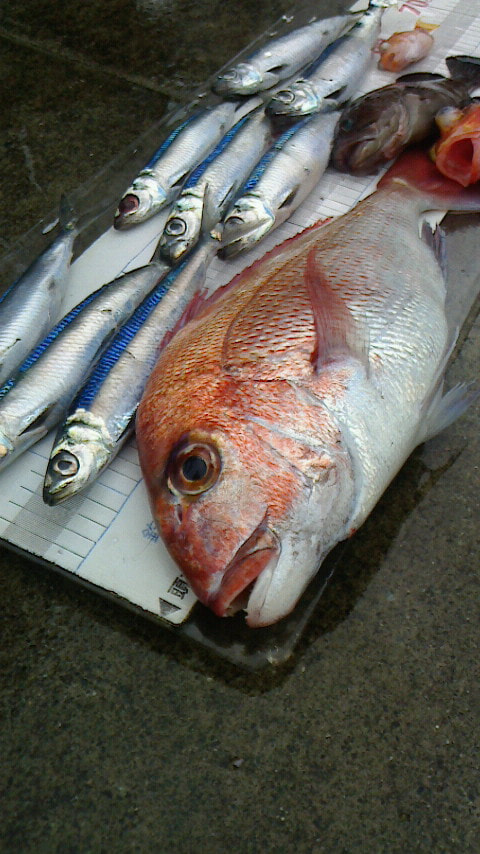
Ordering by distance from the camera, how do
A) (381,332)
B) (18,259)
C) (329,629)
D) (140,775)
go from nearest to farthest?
(140,775) → (329,629) → (381,332) → (18,259)

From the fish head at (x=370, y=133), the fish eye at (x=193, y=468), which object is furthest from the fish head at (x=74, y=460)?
the fish head at (x=370, y=133)

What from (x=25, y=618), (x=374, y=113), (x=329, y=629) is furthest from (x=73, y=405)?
(x=374, y=113)

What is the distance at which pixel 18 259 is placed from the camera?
120 inches

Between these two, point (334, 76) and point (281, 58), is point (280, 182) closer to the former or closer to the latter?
point (334, 76)

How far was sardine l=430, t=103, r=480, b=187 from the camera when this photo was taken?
2.90 metres

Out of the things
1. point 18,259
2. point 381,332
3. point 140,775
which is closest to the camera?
point 140,775

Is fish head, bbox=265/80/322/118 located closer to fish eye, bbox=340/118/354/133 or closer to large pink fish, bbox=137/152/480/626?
fish eye, bbox=340/118/354/133

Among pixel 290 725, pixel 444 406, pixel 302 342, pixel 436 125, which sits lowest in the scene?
pixel 290 725

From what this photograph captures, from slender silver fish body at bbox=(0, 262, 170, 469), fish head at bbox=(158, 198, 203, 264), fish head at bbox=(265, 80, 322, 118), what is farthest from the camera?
fish head at bbox=(265, 80, 322, 118)

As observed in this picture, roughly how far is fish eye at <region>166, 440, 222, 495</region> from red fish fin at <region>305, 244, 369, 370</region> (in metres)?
0.42

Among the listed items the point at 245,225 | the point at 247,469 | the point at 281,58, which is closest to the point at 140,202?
the point at 245,225

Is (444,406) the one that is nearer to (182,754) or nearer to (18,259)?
(182,754)

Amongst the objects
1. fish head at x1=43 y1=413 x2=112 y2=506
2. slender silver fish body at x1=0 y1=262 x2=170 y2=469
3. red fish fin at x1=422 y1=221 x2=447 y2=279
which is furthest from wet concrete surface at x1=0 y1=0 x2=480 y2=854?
red fish fin at x1=422 y1=221 x2=447 y2=279

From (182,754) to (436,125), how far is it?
9.11 feet
